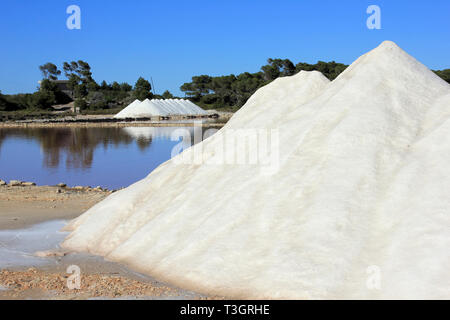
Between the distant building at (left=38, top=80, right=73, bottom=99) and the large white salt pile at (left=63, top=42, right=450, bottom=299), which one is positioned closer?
the large white salt pile at (left=63, top=42, right=450, bottom=299)

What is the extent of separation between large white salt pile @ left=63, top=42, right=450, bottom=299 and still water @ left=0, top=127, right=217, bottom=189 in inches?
680

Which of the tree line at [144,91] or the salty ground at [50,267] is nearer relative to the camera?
the salty ground at [50,267]

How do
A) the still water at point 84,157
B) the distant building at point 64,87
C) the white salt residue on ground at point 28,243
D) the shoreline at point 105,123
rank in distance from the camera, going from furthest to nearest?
the distant building at point 64,87, the shoreline at point 105,123, the still water at point 84,157, the white salt residue on ground at point 28,243

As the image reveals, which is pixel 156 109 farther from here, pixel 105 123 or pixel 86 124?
pixel 86 124

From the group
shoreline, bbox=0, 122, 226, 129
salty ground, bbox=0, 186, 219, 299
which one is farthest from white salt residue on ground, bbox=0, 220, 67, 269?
shoreline, bbox=0, 122, 226, 129

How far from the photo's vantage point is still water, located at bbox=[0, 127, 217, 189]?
108ft

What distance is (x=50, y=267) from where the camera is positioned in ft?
39.0

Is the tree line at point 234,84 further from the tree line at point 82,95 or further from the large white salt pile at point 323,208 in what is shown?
the large white salt pile at point 323,208

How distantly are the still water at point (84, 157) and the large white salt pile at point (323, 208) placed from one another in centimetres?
1727

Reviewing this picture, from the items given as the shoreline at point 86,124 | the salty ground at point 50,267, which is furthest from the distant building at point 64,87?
the salty ground at point 50,267

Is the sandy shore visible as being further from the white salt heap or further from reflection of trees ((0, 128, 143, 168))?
the white salt heap

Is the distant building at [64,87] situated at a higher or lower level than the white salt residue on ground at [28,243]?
higher

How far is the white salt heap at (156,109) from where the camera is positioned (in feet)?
326
